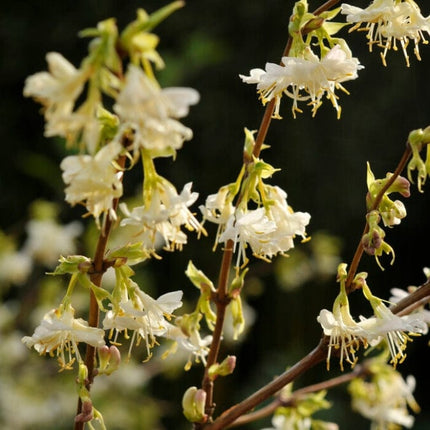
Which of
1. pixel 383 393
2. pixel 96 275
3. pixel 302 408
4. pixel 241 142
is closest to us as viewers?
pixel 96 275

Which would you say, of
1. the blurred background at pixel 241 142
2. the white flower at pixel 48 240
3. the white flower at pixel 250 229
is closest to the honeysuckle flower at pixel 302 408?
the white flower at pixel 250 229

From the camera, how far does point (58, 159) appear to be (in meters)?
2.44

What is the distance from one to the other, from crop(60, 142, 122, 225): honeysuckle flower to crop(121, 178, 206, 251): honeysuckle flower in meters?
0.01

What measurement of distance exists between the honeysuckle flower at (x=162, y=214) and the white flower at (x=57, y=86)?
8 centimetres

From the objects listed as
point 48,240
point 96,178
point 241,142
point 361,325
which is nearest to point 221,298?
point 361,325

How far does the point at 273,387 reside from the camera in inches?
23.0

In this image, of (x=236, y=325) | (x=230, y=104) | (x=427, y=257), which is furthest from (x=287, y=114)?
(x=236, y=325)

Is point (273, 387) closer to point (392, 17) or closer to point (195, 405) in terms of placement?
point (195, 405)

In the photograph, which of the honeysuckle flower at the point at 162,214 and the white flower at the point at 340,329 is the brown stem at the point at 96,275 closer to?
the honeysuckle flower at the point at 162,214

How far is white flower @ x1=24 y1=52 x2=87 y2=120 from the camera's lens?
40cm

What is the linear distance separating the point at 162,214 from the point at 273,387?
0.64ft

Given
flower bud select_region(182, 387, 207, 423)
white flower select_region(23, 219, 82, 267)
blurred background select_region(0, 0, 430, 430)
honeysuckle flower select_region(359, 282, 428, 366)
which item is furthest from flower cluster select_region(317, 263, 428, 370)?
blurred background select_region(0, 0, 430, 430)

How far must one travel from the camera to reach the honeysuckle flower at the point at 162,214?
0.47 meters

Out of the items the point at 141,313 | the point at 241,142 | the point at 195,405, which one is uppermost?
the point at 141,313
